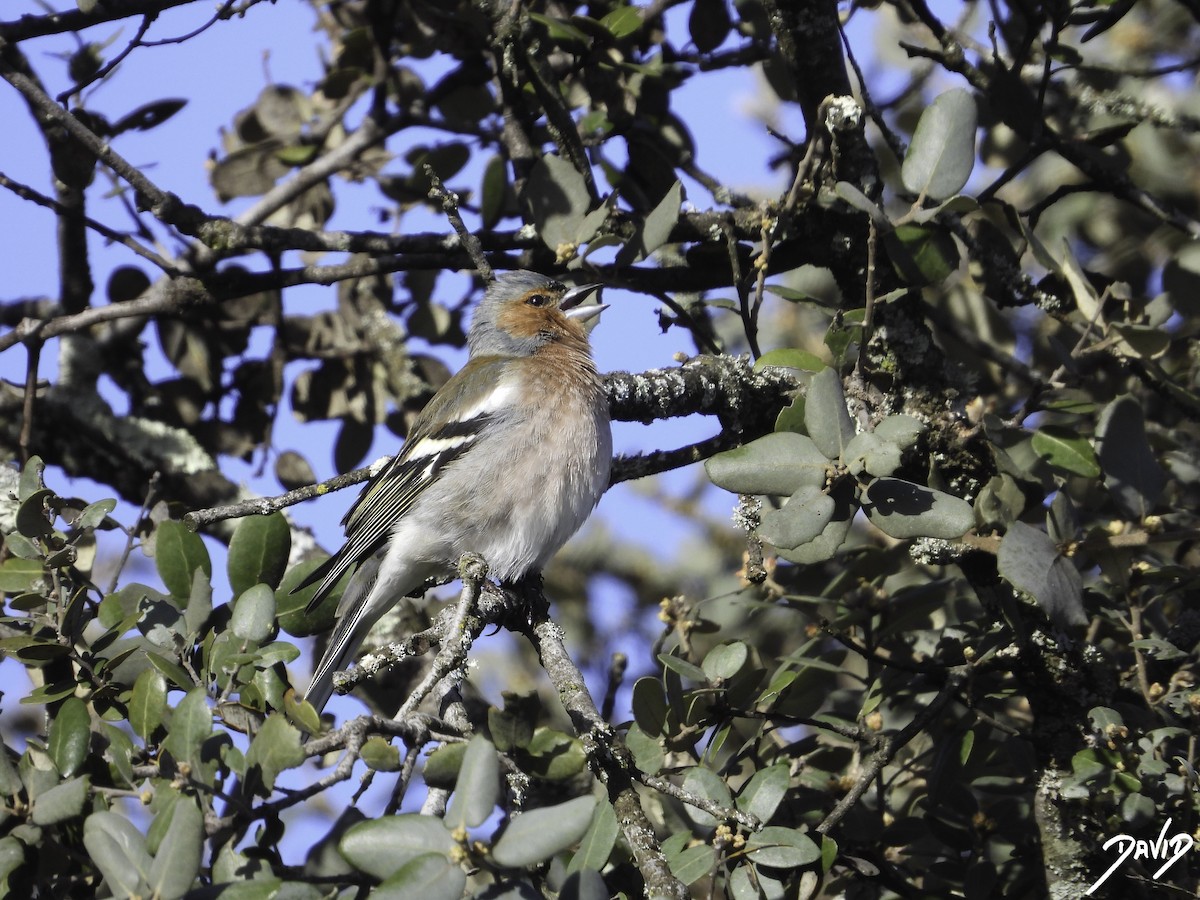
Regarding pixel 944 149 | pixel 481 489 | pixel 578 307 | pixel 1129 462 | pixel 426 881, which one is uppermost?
pixel 578 307

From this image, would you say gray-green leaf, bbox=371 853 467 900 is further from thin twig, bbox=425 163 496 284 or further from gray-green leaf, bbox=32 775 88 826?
thin twig, bbox=425 163 496 284

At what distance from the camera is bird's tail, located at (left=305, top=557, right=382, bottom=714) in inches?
160

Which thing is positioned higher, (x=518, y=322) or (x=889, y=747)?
(x=518, y=322)

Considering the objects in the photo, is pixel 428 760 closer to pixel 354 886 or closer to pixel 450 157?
pixel 354 886

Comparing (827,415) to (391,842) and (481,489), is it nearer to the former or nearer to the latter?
(391,842)

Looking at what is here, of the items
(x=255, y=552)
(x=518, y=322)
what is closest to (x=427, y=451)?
(x=518, y=322)

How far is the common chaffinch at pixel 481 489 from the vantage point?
411 cm

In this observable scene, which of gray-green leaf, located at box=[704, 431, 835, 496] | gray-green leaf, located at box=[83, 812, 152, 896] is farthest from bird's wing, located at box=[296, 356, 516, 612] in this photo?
gray-green leaf, located at box=[83, 812, 152, 896]

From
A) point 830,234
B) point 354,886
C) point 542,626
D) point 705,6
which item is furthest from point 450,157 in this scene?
point 354,886

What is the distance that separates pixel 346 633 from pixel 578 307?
5.76 feet

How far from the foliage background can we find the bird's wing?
46 cm

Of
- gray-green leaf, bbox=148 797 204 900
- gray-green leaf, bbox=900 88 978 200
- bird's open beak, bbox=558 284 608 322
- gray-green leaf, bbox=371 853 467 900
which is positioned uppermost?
bird's open beak, bbox=558 284 608 322

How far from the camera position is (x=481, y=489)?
426 cm

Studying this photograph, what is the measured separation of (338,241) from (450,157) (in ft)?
3.48
